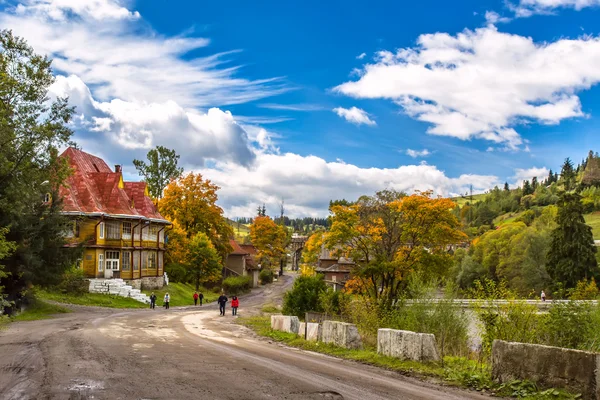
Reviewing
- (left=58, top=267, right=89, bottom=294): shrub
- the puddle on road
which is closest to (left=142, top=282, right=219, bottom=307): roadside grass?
(left=58, top=267, right=89, bottom=294): shrub

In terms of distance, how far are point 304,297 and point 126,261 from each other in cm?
2276

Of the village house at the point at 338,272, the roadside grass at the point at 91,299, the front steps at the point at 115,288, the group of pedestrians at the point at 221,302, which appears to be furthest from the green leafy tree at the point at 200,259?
the roadside grass at the point at 91,299

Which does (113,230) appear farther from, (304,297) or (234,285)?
(234,285)

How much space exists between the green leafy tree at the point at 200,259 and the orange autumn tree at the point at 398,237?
26.7 m

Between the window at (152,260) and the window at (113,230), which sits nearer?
the window at (113,230)

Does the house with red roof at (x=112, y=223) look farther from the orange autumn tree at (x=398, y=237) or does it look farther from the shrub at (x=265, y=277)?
the shrub at (x=265, y=277)

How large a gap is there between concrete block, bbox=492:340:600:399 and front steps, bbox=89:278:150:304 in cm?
4078

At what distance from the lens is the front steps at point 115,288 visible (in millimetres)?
45906

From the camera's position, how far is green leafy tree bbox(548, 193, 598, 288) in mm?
62719

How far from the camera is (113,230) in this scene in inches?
1955

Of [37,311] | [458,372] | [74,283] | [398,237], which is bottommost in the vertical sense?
[37,311]

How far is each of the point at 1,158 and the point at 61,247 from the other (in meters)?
14.1

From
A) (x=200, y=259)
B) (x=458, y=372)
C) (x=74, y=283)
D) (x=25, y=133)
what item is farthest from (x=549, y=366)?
(x=200, y=259)

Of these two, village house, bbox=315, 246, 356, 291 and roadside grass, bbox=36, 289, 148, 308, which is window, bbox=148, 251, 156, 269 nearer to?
roadside grass, bbox=36, 289, 148, 308
